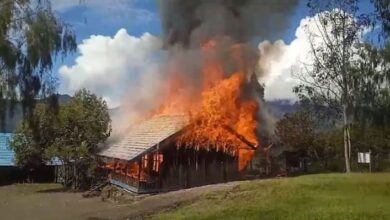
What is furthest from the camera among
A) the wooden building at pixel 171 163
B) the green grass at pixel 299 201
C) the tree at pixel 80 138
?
the tree at pixel 80 138

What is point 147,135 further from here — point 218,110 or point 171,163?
point 218,110

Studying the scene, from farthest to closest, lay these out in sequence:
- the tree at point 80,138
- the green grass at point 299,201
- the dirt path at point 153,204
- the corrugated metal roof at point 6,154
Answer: the corrugated metal roof at point 6,154 < the tree at point 80,138 < the dirt path at point 153,204 < the green grass at point 299,201

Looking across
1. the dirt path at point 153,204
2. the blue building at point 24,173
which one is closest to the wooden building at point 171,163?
the dirt path at point 153,204

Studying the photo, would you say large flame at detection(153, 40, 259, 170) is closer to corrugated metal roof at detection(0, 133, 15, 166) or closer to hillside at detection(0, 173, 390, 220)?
hillside at detection(0, 173, 390, 220)

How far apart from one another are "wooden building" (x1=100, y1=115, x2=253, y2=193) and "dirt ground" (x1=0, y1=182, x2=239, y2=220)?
5.93ft

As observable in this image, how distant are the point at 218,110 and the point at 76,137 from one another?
43.1 feet

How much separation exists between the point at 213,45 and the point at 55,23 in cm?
1503

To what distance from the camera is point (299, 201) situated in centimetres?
2045

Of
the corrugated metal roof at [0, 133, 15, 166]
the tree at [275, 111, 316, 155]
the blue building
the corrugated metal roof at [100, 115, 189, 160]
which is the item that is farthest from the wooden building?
the corrugated metal roof at [0, 133, 15, 166]

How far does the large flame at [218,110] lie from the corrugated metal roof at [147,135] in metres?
0.62

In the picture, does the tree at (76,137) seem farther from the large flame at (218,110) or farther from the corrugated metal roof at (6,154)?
the large flame at (218,110)

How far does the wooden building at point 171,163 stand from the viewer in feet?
96.7

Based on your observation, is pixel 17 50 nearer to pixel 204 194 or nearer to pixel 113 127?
pixel 204 194

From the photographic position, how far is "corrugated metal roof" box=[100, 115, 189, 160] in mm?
29609
